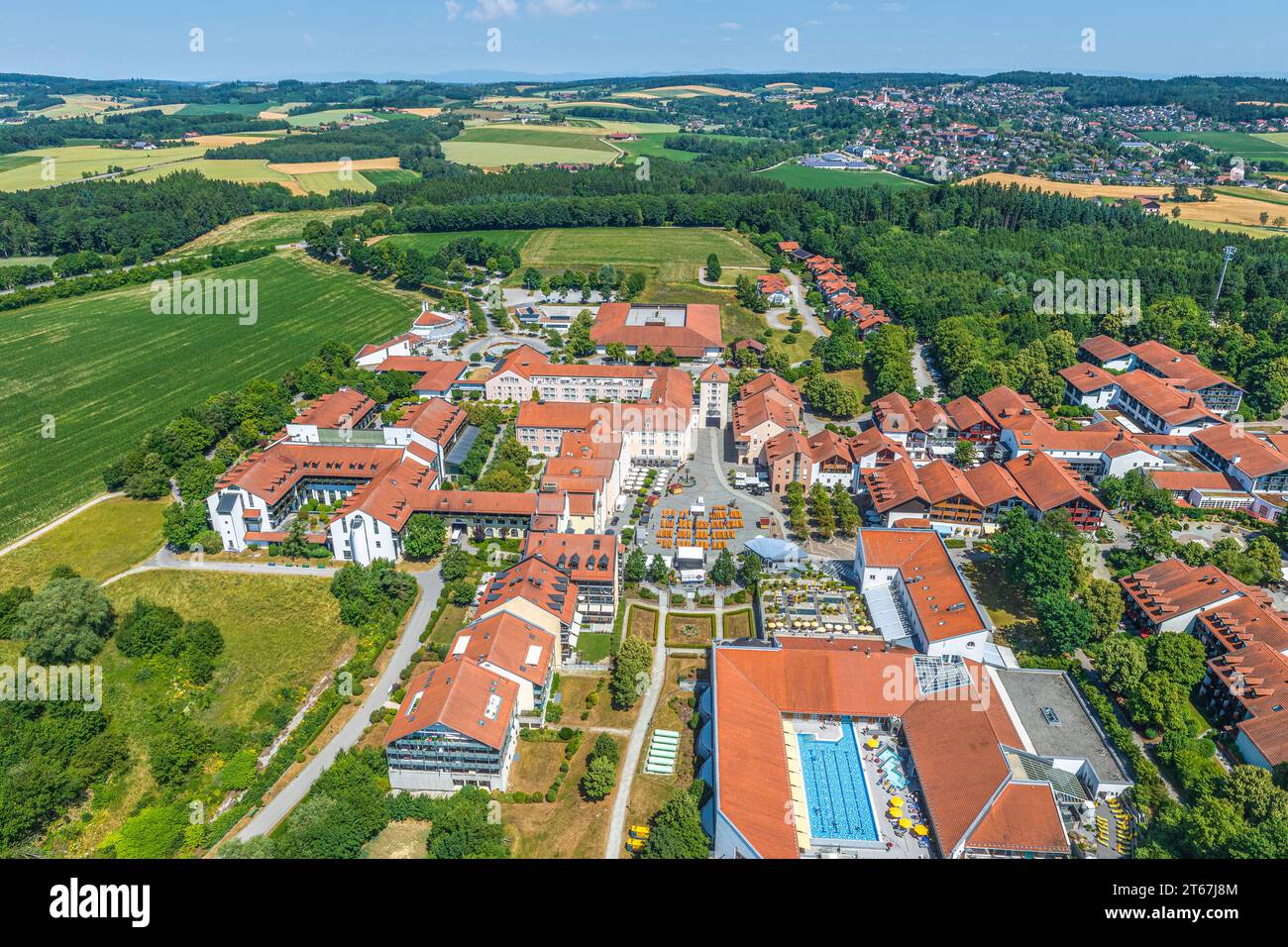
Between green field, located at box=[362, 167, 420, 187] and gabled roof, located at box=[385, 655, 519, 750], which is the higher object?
green field, located at box=[362, 167, 420, 187]

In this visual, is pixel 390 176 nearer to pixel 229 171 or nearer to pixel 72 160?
pixel 229 171

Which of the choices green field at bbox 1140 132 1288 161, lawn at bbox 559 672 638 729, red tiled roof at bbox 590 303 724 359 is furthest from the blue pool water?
green field at bbox 1140 132 1288 161

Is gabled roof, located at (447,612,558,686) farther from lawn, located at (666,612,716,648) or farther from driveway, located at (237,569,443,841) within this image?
lawn, located at (666,612,716,648)

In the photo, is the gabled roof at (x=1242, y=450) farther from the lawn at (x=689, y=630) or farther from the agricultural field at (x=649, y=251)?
the agricultural field at (x=649, y=251)

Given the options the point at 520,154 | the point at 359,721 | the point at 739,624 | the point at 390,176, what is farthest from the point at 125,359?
the point at 520,154

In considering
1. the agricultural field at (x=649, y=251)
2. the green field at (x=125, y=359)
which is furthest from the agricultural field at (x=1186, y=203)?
the green field at (x=125, y=359)
